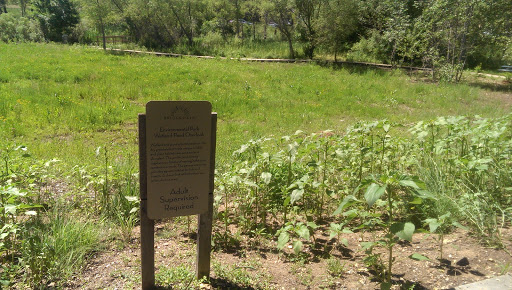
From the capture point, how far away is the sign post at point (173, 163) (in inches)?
100

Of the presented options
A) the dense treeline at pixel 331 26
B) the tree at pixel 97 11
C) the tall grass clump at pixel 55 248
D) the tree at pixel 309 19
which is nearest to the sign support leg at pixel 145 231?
the tall grass clump at pixel 55 248

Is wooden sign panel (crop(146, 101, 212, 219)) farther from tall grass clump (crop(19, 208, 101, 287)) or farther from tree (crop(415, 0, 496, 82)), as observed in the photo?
tree (crop(415, 0, 496, 82))

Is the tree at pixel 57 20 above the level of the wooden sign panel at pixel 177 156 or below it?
above

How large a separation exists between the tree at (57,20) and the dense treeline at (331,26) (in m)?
0.08

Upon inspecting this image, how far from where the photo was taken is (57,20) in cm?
3428

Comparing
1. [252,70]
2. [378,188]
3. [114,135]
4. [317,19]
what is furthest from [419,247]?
[317,19]

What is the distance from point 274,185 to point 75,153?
3.71 metres

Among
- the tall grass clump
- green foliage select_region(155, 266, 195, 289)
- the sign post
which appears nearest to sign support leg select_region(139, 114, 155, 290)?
the sign post

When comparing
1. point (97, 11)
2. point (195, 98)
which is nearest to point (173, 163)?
point (195, 98)

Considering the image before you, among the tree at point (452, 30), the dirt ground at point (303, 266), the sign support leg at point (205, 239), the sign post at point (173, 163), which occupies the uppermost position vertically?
the tree at point (452, 30)

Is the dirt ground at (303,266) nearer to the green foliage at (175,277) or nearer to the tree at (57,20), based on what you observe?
the green foliage at (175,277)

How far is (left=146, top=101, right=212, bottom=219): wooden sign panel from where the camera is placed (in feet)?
8.36

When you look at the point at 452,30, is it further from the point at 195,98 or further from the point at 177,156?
the point at 177,156

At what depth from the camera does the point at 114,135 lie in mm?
7797
